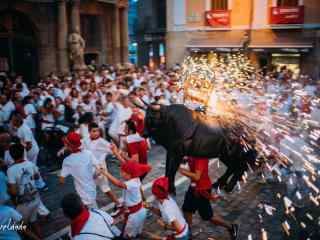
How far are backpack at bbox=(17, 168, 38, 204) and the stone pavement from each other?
104 cm

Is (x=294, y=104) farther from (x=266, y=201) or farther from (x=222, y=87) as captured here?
(x=266, y=201)

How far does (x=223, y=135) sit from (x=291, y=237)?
193 centimetres

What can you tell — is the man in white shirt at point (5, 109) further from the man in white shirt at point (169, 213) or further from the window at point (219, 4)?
the window at point (219, 4)

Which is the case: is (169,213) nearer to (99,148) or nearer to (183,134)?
(183,134)

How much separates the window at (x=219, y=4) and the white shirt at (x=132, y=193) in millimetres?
21779

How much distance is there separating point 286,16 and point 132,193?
2052 centimetres

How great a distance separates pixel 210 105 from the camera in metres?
7.29

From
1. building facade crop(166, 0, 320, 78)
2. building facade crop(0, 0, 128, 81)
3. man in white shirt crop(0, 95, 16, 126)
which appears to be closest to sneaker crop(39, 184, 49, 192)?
man in white shirt crop(0, 95, 16, 126)

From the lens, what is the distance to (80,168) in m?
6.13

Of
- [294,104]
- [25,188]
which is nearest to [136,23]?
[294,104]

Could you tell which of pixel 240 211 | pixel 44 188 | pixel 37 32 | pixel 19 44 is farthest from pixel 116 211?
pixel 37 32

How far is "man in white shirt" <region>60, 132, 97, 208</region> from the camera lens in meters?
6.13

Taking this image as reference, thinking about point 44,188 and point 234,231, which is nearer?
point 234,231

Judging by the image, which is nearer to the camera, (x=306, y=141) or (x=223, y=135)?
(x=223, y=135)
